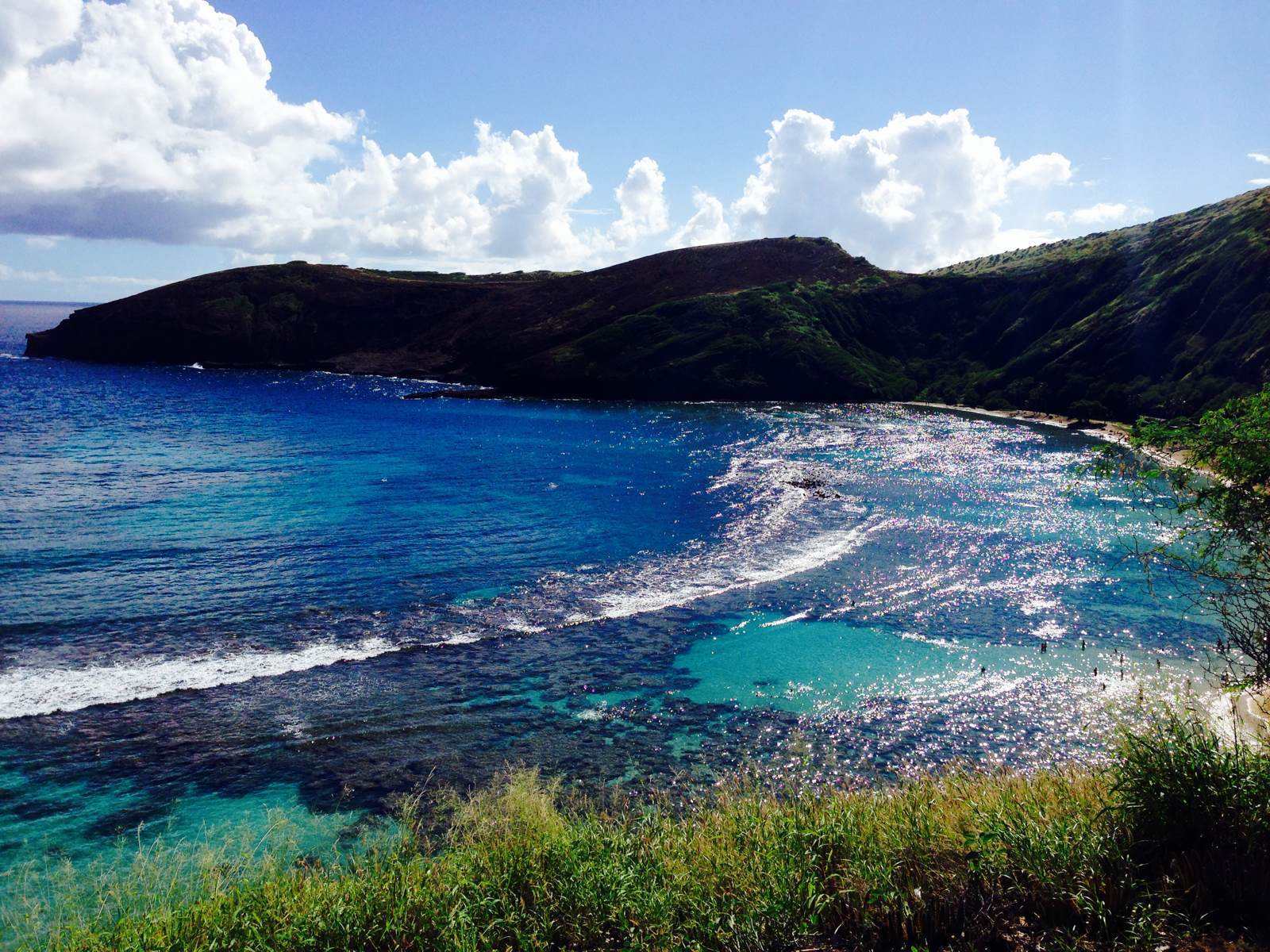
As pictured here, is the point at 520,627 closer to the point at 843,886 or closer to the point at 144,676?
the point at 144,676

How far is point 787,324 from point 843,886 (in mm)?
118402

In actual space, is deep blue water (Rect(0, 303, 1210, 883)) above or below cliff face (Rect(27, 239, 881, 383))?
below

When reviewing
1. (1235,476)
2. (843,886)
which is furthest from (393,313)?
(843,886)

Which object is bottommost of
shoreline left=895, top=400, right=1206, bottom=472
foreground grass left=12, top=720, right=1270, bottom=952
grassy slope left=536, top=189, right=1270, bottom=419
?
foreground grass left=12, top=720, right=1270, bottom=952

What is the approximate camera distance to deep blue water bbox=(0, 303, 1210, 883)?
20.6 meters

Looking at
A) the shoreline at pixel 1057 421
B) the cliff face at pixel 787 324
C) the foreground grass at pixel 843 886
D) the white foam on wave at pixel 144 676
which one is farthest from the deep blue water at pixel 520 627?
the cliff face at pixel 787 324

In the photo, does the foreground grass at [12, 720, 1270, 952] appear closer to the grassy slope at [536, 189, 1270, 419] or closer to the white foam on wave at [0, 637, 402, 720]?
the white foam on wave at [0, 637, 402, 720]

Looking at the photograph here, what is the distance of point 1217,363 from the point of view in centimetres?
7700

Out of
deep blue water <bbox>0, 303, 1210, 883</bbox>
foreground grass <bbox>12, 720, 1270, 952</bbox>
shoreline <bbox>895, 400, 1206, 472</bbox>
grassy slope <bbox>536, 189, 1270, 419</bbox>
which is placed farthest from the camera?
grassy slope <bbox>536, 189, 1270, 419</bbox>

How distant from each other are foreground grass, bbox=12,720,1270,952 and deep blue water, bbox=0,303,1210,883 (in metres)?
7.89

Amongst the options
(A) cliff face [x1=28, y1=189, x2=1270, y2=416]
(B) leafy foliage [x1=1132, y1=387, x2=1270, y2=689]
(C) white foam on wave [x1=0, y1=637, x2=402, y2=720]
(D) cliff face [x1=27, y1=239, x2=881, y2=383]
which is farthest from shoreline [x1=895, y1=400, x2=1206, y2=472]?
(C) white foam on wave [x1=0, y1=637, x2=402, y2=720]

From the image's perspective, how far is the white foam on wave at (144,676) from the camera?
22.7 m

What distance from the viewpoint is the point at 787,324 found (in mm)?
122375

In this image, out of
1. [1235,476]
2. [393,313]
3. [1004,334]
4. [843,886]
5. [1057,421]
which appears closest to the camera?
[843,886]
